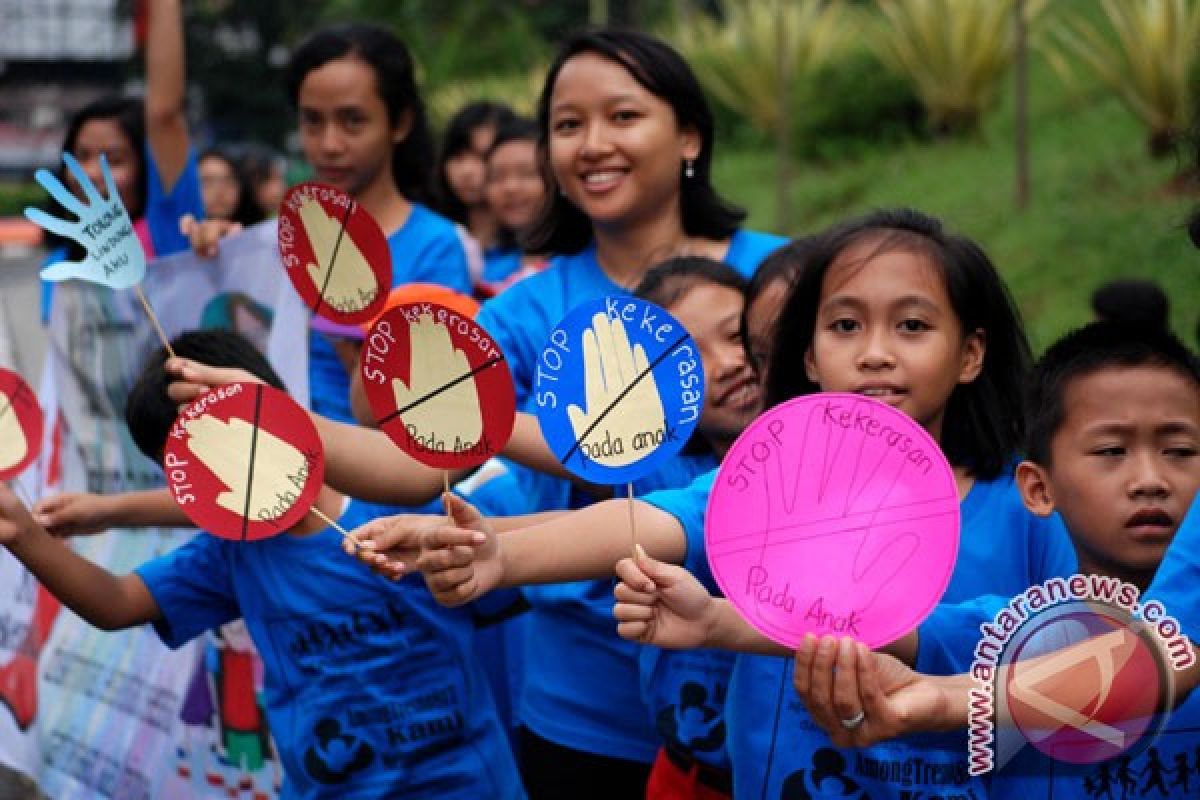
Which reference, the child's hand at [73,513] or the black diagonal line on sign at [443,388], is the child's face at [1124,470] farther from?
the child's hand at [73,513]

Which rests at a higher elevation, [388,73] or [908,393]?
[388,73]

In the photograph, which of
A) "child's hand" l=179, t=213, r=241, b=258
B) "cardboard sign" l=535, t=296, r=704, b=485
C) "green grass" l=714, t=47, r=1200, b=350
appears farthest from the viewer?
"green grass" l=714, t=47, r=1200, b=350

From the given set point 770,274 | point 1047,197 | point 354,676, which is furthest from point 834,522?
point 1047,197

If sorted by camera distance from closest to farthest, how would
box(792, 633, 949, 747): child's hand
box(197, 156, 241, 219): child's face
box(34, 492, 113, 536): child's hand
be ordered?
box(792, 633, 949, 747): child's hand → box(34, 492, 113, 536): child's hand → box(197, 156, 241, 219): child's face

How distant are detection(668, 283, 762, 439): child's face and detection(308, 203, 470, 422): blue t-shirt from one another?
36.1 inches

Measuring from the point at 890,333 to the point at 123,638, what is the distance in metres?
2.18

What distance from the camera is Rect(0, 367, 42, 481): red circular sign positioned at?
302cm

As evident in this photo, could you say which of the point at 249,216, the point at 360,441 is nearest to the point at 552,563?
the point at 360,441

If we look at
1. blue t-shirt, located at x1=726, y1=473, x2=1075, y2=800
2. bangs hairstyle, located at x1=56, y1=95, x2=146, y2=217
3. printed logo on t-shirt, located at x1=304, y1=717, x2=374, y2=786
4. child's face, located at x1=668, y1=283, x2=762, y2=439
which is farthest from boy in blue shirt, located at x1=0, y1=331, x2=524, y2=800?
bangs hairstyle, located at x1=56, y1=95, x2=146, y2=217

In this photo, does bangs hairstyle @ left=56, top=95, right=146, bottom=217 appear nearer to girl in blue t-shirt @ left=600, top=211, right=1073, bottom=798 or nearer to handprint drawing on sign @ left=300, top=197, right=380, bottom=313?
handprint drawing on sign @ left=300, top=197, right=380, bottom=313

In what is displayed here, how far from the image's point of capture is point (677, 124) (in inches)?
134

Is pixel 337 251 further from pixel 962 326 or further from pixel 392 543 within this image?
pixel 962 326

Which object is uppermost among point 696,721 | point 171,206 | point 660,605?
point 171,206

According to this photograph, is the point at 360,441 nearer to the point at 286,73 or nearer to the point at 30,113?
the point at 286,73
